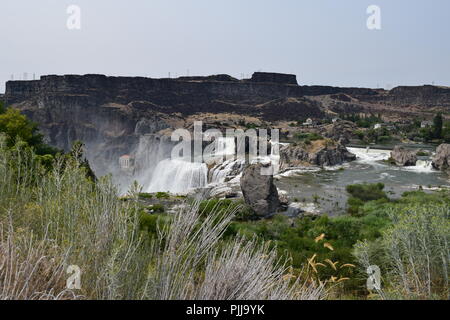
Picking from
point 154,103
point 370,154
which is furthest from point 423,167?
point 154,103

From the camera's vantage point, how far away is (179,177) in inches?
Answer: 1109

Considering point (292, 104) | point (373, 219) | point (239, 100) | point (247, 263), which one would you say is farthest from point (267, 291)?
point (239, 100)

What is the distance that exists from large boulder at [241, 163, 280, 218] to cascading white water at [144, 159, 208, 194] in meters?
8.83

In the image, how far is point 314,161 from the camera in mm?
28641

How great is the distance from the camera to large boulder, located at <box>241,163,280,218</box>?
53.5 ft

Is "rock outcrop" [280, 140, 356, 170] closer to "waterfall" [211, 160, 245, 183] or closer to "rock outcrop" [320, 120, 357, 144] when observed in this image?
"waterfall" [211, 160, 245, 183]

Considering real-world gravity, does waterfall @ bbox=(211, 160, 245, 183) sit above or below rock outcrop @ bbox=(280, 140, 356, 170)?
below

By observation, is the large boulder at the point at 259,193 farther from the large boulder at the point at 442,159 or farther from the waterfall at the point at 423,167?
the large boulder at the point at 442,159

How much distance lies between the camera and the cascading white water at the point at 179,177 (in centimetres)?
2653

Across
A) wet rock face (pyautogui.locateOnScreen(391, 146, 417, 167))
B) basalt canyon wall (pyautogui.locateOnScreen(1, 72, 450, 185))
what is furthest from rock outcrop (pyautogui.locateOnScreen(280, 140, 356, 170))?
basalt canyon wall (pyautogui.locateOnScreen(1, 72, 450, 185))

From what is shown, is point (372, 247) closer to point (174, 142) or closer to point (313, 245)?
point (313, 245)

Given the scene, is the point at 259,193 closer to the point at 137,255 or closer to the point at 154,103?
the point at 137,255

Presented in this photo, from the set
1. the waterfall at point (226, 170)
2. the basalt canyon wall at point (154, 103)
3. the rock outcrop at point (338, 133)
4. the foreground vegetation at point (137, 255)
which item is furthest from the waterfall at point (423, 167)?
Answer: the basalt canyon wall at point (154, 103)

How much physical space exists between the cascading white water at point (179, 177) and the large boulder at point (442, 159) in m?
17.9
